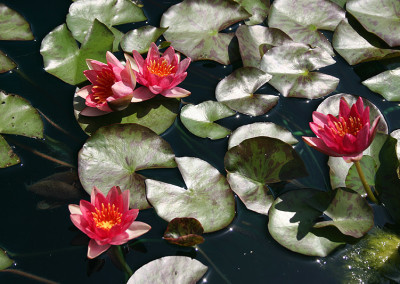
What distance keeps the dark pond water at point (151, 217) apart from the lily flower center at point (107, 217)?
0.54 ft

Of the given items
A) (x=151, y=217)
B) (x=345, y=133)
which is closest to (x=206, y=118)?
(x=151, y=217)

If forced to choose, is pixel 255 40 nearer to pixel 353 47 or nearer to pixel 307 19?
pixel 307 19

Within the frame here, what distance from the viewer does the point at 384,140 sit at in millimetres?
2199

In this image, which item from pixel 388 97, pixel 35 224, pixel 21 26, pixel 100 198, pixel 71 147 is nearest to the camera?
pixel 100 198

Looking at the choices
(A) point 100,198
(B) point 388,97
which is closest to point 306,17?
(B) point 388,97

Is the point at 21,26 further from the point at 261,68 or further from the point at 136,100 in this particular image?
the point at 261,68

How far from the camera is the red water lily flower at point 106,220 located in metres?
1.88

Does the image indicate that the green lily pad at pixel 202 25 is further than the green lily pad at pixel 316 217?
Yes

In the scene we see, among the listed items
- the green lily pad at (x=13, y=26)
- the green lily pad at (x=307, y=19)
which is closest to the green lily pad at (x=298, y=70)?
the green lily pad at (x=307, y=19)

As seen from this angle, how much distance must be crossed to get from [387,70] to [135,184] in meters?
1.68

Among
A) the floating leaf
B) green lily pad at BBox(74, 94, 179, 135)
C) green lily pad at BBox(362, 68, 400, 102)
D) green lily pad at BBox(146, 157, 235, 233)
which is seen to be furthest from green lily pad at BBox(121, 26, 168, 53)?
green lily pad at BBox(362, 68, 400, 102)

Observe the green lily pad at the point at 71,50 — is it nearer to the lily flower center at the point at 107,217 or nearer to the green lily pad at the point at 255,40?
the green lily pad at the point at 255,40

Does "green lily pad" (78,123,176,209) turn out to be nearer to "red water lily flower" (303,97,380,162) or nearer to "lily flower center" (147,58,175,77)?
"lily flower center" (147,58,175,77)

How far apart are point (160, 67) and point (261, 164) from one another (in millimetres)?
779
